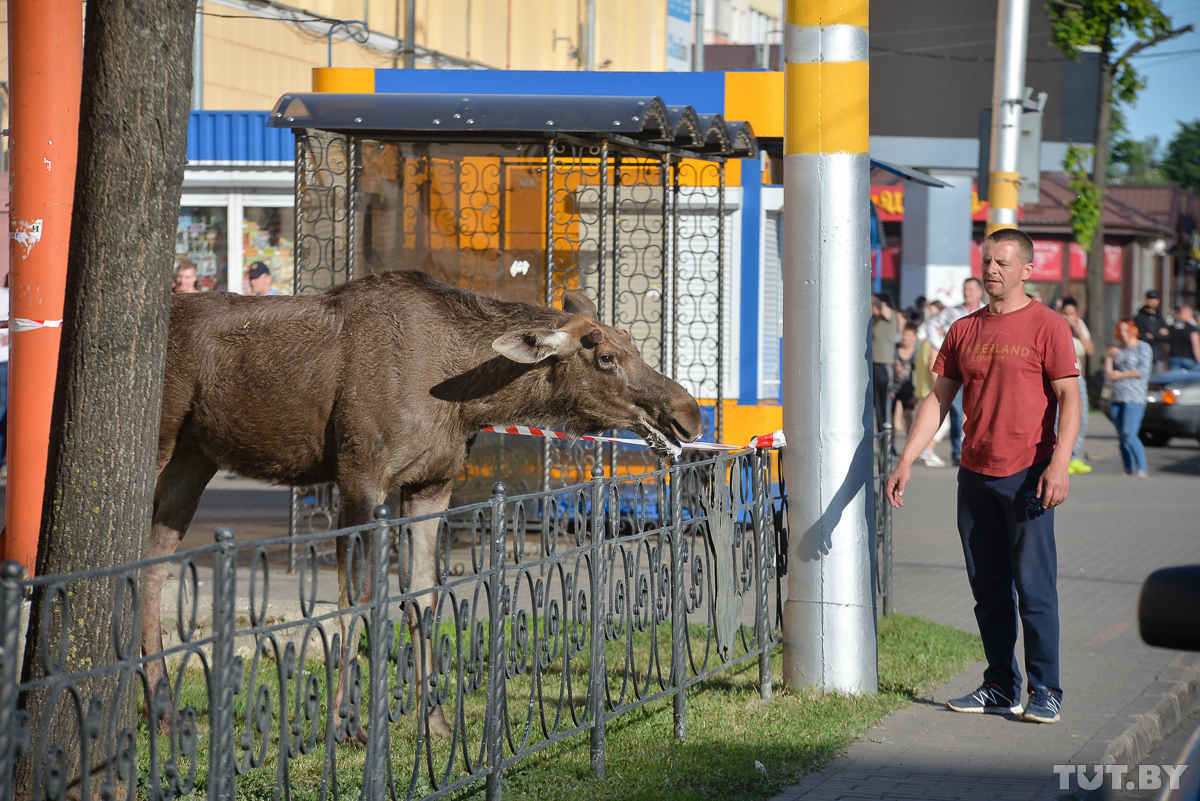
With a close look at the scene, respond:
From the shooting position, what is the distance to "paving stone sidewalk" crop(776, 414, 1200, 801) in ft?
17.6

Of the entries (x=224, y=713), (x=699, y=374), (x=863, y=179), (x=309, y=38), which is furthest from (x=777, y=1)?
(x=224, y=713)

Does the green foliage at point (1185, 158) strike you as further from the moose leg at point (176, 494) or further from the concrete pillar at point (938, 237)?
the moose leg at point (176, 494)

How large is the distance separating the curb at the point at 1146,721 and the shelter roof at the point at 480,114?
14.5 feet

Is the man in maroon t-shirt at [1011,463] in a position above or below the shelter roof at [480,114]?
below

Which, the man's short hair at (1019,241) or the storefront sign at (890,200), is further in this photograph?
the storefront sign at (890,200)

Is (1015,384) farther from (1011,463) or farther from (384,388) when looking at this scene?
(384,388)

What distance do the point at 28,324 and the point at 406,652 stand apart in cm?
281

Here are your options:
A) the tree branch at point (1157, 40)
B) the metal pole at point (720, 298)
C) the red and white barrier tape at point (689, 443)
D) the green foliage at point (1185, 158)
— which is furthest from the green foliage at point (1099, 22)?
the green foliage at point (1185, 158)

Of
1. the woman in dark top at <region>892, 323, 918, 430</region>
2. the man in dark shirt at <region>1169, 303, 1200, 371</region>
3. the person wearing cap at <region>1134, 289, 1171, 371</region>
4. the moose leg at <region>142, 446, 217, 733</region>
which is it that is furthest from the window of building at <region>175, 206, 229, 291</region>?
the man in dark shirt at <region>1169, 303, 1200, 371</region>

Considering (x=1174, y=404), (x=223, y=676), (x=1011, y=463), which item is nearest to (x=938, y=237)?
(x=1174, y=404)

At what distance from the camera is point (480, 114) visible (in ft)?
29.7

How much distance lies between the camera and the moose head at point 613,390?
20.6 feet

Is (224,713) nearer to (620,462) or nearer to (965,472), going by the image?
(965,472)

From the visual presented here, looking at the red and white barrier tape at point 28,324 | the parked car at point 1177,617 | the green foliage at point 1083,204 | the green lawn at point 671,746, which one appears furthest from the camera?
the green foliage at point 1083,204
